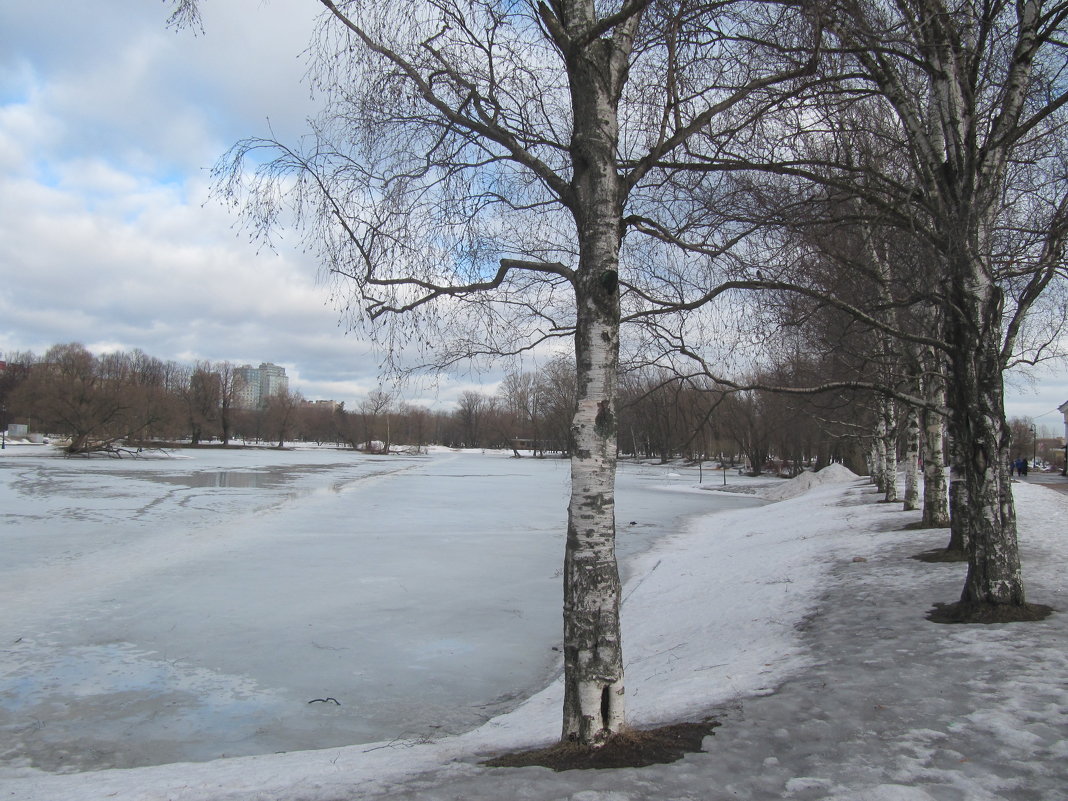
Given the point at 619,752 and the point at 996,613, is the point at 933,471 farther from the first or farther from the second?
the point at 619,752

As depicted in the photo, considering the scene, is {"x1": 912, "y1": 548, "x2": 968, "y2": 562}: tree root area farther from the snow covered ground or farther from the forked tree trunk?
the forked tree trunk

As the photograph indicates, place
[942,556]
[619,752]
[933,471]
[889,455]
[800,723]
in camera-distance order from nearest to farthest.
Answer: [619,752] → [800,723] → [942,556] → [933,471] → [889,455]

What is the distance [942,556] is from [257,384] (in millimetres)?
167876

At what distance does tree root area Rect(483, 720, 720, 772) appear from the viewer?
424 centimetres

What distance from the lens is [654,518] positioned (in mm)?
24672

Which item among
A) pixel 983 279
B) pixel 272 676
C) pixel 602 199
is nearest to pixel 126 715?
pixel 272 676

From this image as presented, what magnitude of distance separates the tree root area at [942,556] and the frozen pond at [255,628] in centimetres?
535

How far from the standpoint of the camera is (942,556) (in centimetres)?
1005

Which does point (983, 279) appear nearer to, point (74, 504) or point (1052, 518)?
point (1052, 518)

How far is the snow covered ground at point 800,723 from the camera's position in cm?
390

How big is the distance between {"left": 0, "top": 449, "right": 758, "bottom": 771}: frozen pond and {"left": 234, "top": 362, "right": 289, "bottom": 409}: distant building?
93.1 metres

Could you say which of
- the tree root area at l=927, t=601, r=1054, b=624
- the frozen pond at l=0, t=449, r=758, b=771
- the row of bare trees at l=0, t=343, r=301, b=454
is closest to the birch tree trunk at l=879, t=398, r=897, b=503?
the frozen pond at l=0, t=449, r=758, b=771

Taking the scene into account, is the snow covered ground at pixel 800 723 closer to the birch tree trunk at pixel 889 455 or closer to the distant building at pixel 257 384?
the birch tree trunk at pixel 889 455

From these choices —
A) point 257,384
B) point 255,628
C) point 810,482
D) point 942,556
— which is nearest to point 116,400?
point 810,482
